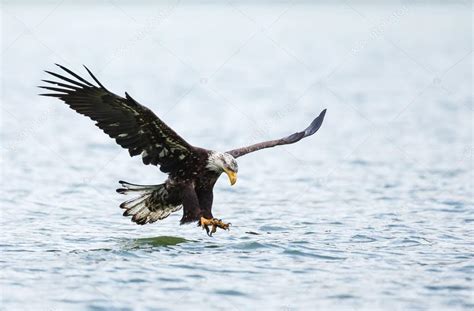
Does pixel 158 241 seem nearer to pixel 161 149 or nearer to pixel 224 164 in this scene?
pixel 161 149

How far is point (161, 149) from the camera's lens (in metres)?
11.2

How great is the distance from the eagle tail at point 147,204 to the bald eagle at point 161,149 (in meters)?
0.01

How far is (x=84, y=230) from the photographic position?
490 inches

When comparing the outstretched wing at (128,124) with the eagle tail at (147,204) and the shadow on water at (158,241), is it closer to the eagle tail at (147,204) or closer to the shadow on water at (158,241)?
the eagle tail at (147,204)

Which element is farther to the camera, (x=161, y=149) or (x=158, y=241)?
(x=158, y=241)

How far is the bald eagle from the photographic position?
35.6 ft

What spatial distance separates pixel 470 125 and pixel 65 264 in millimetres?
16166

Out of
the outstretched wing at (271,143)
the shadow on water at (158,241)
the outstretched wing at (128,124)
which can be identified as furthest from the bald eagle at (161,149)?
the shadow on water at (158,241)

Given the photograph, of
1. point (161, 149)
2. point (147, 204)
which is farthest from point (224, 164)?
point (147, 204)

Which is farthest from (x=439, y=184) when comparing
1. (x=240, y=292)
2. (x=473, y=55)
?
(x=473, y=55)

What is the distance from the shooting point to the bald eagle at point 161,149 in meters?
10.9

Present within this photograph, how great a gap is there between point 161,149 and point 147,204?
837mm

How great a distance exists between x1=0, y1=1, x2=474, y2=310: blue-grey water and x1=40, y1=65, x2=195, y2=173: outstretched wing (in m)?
0.99

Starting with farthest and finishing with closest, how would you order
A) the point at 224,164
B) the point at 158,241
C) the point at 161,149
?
the point at 158,241, the point at 161,149, the point at 224,164
